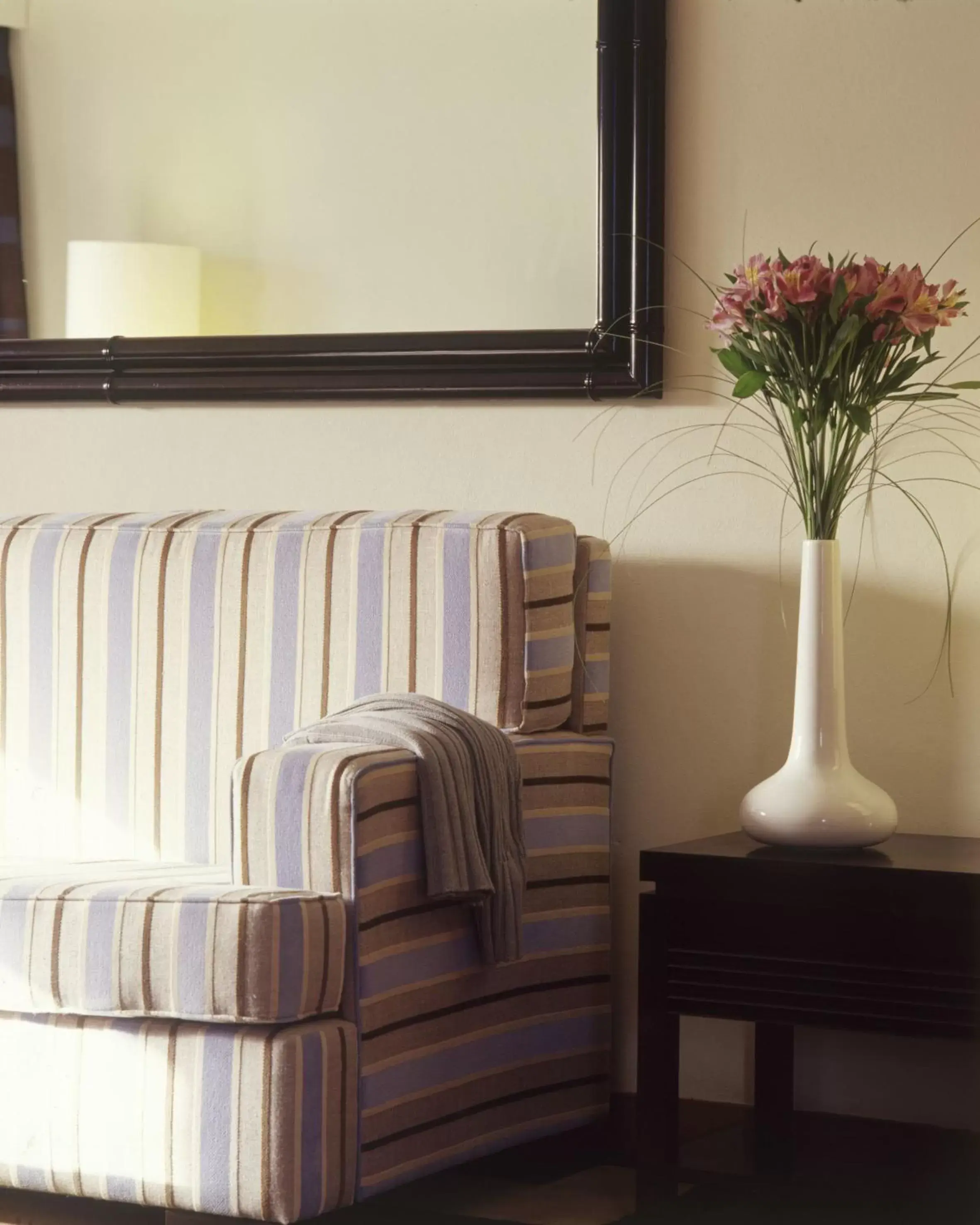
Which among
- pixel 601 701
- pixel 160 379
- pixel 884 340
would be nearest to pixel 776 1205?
pixel 601 701

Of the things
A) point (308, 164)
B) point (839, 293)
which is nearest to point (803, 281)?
point (839, 293)

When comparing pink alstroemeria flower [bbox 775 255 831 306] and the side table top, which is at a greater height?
pink alstroemeria flower [bbox 775 255 831 306]

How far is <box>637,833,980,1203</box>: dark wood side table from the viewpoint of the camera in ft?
6.74

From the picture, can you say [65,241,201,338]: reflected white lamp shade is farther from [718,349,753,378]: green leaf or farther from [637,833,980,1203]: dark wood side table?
[637,833,980,1203]: dark wood side table

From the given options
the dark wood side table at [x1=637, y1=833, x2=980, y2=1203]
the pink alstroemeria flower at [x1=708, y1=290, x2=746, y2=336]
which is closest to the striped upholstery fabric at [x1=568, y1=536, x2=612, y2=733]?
the dark wood side table at [x1=637, y1=833, x2=980, y2=1203]

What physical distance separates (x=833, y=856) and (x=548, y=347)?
3.34ft

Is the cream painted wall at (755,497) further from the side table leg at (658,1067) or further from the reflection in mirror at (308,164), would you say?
the side table leg at (658,1067)

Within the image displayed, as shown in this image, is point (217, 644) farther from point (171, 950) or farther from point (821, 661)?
point (821, 661)

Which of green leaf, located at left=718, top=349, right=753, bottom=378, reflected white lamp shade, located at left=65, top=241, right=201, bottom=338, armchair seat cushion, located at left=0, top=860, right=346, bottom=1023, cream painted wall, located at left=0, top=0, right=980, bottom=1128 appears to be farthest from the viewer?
reflected white lamp shade, located at left=65, top=241, right=201, bottom=338

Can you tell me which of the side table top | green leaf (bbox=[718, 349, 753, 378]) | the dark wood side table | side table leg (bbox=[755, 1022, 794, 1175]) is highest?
green leaf (bbox=[718, 349, 753, 378])

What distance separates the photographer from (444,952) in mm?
2145

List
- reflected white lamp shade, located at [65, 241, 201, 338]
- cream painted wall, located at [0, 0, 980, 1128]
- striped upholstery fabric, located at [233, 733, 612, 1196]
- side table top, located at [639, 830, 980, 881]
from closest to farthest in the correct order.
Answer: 1. striped upholstery fabric, located at [233, 733, 612, 1196]
2. side table top, located at [639, 830, 980, 881]
3. cream painted wall, located at [0, 0, 980, 1128]
4. reflected white lamp shade, located at [65, 241, 201, 338]

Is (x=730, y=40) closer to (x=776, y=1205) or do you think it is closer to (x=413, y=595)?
(x=413, y=595)

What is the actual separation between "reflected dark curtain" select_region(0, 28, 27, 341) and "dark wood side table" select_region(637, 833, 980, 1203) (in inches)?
64.5
